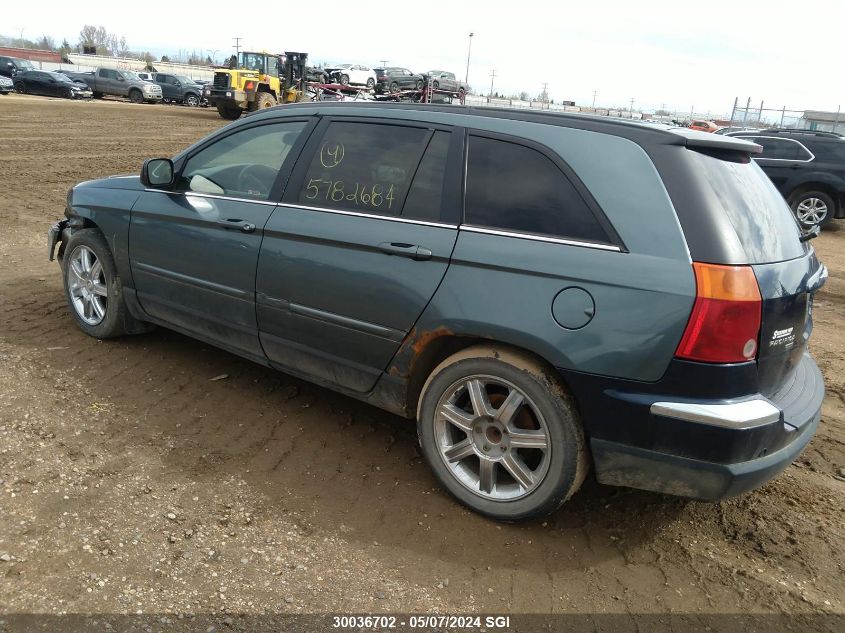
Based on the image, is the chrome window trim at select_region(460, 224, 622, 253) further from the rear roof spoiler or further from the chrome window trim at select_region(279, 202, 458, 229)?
the rear roof spoiler

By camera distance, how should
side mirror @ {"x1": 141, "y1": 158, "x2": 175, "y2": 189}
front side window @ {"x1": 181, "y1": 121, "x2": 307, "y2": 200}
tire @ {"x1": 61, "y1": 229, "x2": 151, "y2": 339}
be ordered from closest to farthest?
front side window @ {"x1": 181, "y1": 121, "x2": 307, "y2": 200}, side mirror @ {"x1": 141, "y1": 158, "x2": 175, "y2": 189}, tire @ {"x1": 61, "y1": 229, "x2": 151, "y2": 339}

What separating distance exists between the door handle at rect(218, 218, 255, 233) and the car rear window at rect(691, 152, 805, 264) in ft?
7.41

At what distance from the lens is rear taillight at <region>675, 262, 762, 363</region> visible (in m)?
2.48

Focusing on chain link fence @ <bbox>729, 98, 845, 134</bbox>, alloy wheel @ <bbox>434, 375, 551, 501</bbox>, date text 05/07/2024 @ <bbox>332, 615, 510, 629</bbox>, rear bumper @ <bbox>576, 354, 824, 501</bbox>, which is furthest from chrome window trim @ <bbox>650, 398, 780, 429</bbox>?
chain link fence @ <bbox>729, 98, 845, 134</bbox>

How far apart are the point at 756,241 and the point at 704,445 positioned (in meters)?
0.83

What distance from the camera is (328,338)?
11.3 ft

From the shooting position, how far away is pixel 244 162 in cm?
408

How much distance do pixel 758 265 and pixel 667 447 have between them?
773 mm

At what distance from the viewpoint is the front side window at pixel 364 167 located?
331cm

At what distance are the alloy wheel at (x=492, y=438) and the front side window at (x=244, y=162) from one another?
1.63 m

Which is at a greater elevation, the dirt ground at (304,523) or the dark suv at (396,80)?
the dark suv at (396,80)

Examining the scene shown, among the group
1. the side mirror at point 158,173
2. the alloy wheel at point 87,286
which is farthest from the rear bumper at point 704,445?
the alloy wheel at point 87,286

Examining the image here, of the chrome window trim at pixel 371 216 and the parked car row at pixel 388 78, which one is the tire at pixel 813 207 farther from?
the parked car row at pixel 388 78

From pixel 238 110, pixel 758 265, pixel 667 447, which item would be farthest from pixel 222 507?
pixel 238 110
